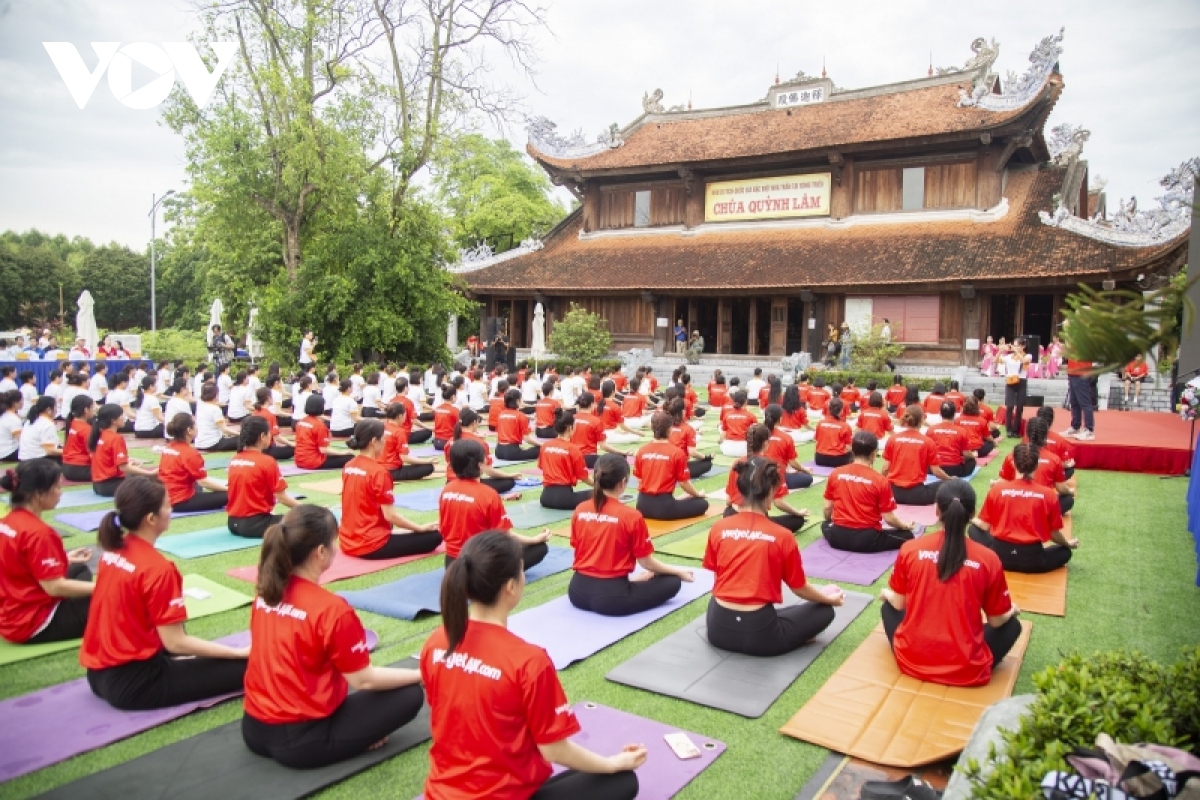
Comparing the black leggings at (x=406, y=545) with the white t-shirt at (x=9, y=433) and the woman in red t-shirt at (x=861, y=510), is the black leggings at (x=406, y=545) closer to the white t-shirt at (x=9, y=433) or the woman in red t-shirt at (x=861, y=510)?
the woman in red t-shirt at (x=861, y=510)

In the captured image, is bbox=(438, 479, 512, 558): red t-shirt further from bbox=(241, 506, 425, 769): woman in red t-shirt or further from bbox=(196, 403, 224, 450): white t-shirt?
bbox=(196, 403, 224, 450): white t-shirt

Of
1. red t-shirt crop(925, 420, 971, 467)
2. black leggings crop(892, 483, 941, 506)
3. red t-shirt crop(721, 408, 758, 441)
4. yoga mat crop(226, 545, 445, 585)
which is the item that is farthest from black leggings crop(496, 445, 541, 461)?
red t-shirt crop(925, 420, 971, 467)

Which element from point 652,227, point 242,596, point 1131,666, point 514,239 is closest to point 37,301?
point 514,239

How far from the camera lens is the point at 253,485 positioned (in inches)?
290

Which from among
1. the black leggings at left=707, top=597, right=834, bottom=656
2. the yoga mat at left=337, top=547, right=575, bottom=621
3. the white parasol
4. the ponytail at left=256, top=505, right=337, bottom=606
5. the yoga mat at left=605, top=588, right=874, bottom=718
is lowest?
the yoga mat at left=605, top=588, right=874, bottom=718

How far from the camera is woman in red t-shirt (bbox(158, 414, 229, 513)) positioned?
27.0 ft

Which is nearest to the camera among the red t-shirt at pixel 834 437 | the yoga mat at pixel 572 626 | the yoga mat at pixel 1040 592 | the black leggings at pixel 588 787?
the black leggings at pixel 588 787

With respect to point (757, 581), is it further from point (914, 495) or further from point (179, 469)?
point (179, 469)

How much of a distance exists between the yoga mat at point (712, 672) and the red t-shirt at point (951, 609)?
0.76 metres

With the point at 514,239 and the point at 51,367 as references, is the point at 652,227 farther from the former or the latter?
the point at 51,367

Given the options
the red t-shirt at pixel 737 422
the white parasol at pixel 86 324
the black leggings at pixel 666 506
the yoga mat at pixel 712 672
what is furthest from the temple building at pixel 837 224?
the yoga mat at pixel 712 672

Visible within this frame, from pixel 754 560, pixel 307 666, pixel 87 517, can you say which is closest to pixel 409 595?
pixel 307 666

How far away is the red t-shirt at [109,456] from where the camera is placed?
901 centimetres

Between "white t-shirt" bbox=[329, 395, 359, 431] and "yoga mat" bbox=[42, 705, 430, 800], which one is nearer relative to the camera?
"yoga mat" bbox=[42, 705, 430, 800]
